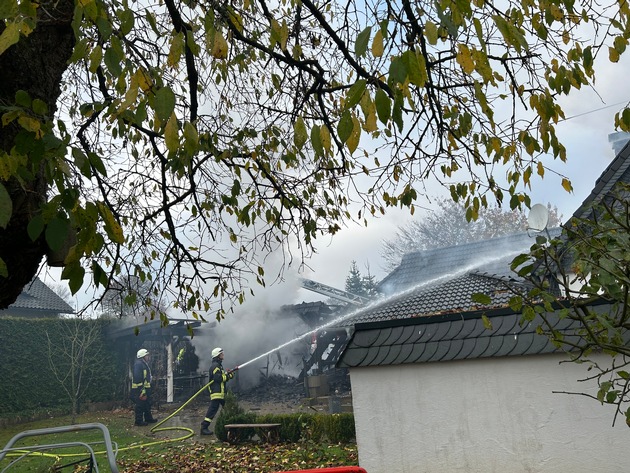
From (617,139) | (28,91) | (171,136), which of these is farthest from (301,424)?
(617,139)

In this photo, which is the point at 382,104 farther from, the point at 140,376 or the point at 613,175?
the point at 140,376

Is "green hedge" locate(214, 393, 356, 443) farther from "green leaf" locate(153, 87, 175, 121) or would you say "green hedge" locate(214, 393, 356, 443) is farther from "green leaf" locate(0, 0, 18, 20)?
"green leaf" locate(0, 0, 18, 20)

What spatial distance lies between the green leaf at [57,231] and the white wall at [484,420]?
6037 millimetres

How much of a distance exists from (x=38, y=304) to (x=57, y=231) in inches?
1097

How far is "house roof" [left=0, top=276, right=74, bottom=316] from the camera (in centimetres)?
2598

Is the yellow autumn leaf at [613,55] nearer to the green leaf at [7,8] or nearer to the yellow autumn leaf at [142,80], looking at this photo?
the yellow autumn leaf at [142,80]

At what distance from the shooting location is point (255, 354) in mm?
24078

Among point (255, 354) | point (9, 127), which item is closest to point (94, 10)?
point (9, 127)

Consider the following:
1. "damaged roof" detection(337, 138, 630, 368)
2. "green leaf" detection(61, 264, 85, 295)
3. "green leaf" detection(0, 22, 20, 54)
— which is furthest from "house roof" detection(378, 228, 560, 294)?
"green leaf" detection(0, 22, 20, 54)

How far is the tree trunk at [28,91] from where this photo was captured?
274 centimetres

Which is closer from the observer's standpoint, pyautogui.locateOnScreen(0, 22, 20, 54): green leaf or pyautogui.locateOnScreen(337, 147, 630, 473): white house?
pyautogui.locateOnScreen(0, 22, 20, 54): green leaf

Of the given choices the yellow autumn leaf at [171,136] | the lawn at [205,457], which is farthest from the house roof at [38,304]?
the yellow autumn leaf at [171,136]

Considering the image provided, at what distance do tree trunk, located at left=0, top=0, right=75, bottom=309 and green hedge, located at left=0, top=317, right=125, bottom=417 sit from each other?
58.5 ft

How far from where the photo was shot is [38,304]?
26.9m
